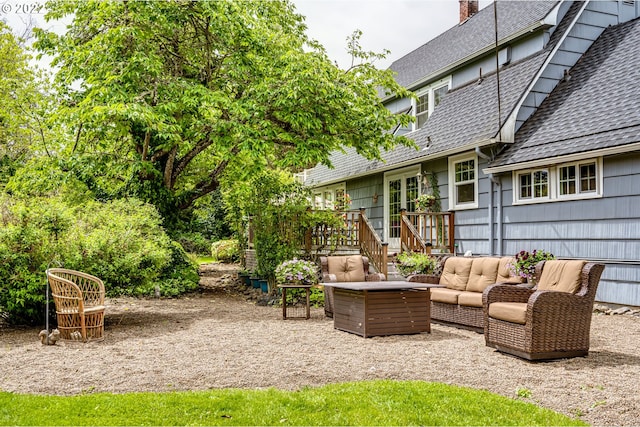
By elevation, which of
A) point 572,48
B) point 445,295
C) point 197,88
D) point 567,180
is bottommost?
point 445,295

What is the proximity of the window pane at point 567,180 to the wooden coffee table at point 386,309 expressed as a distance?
4.20 meters

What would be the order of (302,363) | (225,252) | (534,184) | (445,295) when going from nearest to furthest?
(302,363)
(445,295)
(534,184)
(225,252)

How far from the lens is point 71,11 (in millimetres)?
12055

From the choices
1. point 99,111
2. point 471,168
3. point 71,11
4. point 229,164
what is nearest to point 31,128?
point 71,11

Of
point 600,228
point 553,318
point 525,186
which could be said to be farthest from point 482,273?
point 525,186

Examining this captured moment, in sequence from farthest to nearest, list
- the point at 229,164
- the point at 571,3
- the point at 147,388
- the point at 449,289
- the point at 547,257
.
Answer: the point at 229,164, the point at 571,3, the point at 449,289, the point at 547,257, the point at 147,388

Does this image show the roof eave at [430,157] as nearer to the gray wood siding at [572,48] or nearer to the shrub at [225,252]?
the gray wood siding at [572,48]

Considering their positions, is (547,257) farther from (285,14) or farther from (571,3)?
(285,14)

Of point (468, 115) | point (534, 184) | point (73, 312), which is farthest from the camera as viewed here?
point (468, 115)

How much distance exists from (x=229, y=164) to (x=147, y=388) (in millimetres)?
10026

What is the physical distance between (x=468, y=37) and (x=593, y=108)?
6.16 metres

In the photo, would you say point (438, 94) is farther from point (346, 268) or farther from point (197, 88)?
point (346, 268)

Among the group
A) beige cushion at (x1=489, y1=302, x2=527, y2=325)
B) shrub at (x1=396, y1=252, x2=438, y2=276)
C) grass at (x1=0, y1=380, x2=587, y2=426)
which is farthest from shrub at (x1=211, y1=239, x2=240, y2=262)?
grass at (x1=0, y1=380, x2=587, y2=426)

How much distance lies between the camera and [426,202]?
13.4 metres
